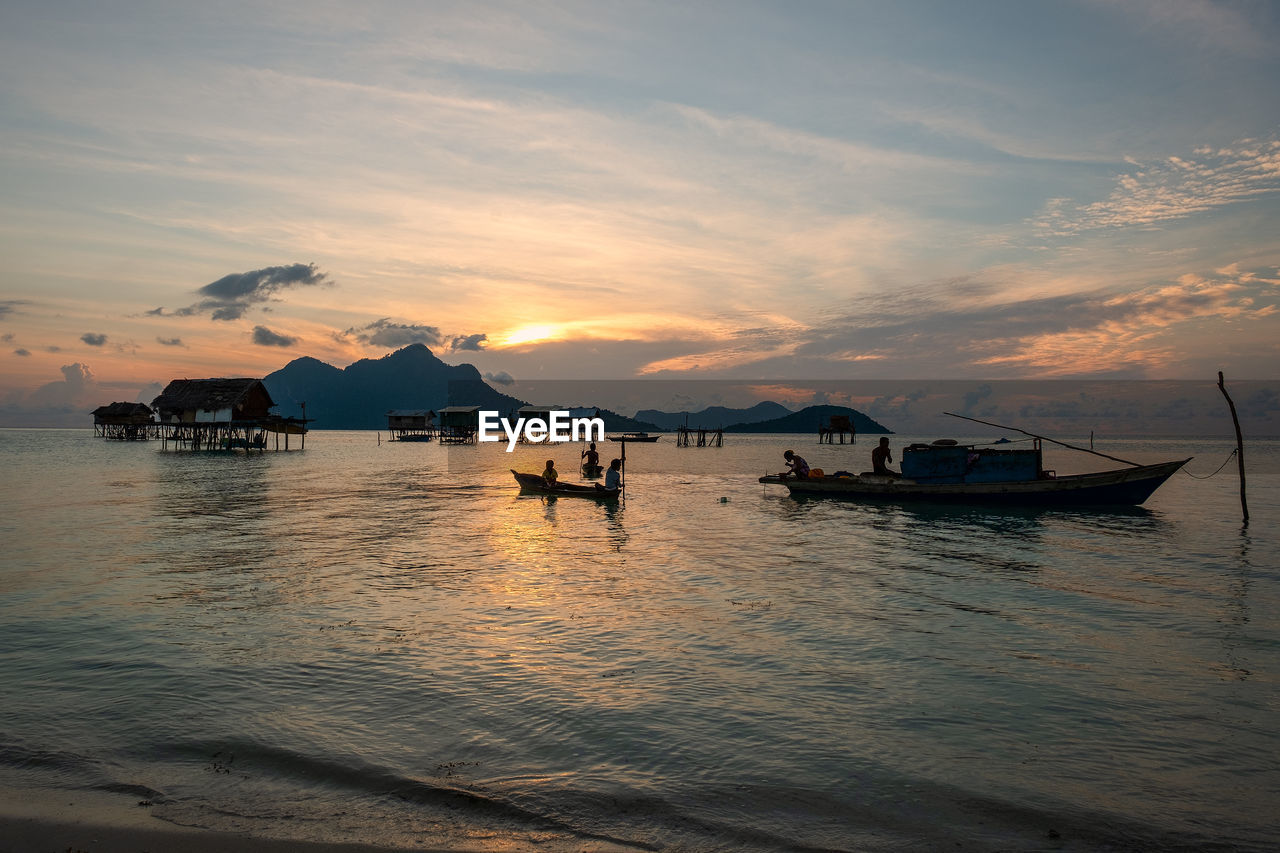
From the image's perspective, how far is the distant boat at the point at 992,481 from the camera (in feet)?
94.7

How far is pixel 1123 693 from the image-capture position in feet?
29.0

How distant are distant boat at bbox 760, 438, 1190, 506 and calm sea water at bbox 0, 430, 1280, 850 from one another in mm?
8828

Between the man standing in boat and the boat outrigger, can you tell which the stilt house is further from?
the boat outrigger

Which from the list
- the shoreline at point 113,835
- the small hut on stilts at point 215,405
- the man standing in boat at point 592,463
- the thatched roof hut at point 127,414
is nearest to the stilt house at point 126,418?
the thatched roof hut at point 127,414

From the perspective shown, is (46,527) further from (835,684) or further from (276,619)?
(835,684)

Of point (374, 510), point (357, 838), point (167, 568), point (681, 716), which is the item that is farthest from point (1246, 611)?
point (374, 510)

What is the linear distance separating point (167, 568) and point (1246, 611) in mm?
22690

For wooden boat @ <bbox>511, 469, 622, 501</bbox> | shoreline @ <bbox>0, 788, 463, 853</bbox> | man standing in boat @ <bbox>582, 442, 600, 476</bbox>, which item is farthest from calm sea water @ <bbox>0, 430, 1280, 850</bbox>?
man standing in boat @ <bbox>582, 442, 600, 476</bbox>

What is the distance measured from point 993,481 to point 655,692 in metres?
26.3

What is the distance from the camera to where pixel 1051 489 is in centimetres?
2930

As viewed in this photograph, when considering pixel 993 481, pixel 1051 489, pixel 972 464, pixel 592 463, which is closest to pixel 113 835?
pixel 972 464

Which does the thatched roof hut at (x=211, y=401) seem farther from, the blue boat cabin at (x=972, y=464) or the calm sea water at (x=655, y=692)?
the blue boat cabin at (x=972, y=464)

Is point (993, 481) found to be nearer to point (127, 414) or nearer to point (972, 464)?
point (972, 464)

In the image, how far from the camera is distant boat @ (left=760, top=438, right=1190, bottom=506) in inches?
1136
